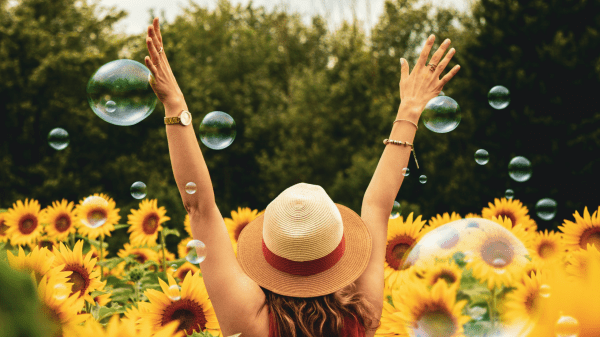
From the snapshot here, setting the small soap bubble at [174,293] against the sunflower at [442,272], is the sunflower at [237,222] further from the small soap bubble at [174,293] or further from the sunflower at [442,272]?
the sunflower at [442,272]

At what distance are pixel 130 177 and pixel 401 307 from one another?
13.8 m

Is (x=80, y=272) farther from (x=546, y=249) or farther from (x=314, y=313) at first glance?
(x=546, y=249)

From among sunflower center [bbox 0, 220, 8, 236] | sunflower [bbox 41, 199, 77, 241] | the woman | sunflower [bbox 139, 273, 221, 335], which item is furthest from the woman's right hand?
sunflower center [bbox 0, 220, 8, 236]

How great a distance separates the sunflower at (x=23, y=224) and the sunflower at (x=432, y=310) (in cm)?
305

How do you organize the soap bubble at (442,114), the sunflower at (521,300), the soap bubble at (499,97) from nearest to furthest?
the sunflower at (521,300) < the soap bubble at (442,114) < the soap bubble at (499,97)

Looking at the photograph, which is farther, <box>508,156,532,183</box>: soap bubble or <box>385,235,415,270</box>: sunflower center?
<box>508,156,532,183</box>: soap bubble

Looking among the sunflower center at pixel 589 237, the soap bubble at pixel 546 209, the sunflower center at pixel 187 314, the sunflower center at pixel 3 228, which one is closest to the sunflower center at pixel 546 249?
the sunflower center at pixel 589 237

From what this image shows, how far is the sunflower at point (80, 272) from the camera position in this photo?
7.00 feet

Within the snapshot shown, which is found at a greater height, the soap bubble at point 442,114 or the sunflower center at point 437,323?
the soap bubble at point 442,114

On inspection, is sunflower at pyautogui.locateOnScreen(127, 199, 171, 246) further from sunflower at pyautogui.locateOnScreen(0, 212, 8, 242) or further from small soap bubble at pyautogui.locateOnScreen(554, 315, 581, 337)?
small soap bubble at pyautogui.locateOnScreen(554, 315, 581, 337)

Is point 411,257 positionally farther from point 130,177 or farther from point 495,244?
point 130,177

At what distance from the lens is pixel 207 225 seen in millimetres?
1694

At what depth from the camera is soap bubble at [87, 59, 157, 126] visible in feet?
9.17

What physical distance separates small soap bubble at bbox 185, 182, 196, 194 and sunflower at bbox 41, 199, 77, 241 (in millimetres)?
2160
